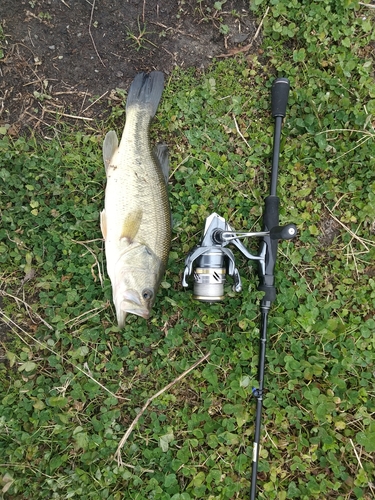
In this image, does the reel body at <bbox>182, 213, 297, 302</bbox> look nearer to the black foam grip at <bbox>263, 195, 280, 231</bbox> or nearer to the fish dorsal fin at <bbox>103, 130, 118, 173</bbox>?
the black foam grip at <bbox>263, 195, 280, 231</bbox>

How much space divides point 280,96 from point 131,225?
164cm

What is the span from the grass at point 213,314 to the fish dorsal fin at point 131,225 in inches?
16.4

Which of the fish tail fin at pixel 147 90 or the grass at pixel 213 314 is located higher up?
the fish tail fin at pixel 147 90

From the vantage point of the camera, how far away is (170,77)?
11.4 ft

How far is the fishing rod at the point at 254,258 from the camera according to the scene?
3019mm

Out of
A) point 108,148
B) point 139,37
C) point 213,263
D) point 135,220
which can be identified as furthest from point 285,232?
point 139,37

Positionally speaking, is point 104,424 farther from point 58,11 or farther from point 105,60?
point 58,11

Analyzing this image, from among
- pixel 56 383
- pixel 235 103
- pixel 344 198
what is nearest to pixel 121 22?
pixel 235 103

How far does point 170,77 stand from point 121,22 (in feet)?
2.03

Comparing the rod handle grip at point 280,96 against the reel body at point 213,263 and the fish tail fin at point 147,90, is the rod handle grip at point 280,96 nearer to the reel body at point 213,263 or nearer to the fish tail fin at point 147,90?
the fish tail fin at point 147,90

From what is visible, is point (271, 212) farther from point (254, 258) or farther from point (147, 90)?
point (147, 90)

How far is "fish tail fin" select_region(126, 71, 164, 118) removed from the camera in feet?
10.8

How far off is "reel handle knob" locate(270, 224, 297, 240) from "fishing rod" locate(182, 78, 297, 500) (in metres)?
0.01

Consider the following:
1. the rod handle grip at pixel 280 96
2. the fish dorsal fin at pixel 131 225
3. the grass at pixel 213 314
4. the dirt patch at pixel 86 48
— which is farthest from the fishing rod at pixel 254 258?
the dirt patch at pixel 86 48
